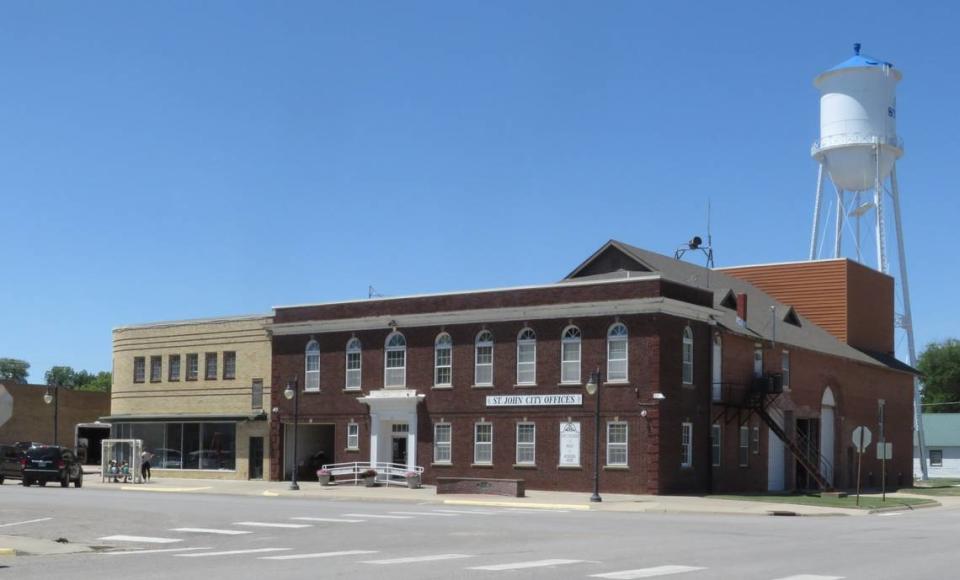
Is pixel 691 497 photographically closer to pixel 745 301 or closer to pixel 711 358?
pixel 711 358

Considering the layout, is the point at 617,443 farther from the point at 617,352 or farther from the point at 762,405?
the point at 762,405

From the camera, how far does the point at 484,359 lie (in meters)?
48.0

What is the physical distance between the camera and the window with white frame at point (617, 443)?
4397cm

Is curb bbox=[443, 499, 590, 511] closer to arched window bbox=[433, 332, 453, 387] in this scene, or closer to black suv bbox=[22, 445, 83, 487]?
arched window bbox=[433, 332, 453, 387]

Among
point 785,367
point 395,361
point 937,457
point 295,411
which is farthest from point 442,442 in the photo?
point 937,457

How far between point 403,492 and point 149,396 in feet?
70.1

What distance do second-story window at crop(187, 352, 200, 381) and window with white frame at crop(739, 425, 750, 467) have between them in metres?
26.8

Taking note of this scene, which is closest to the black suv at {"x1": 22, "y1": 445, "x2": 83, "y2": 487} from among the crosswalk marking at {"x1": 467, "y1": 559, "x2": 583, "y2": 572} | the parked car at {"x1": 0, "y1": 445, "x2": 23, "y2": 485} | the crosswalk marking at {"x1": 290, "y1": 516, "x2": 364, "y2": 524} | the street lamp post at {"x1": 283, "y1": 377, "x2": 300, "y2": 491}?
the parked car at {"x1": 0, "y1": 445, "x2": 23, "y2": 485}

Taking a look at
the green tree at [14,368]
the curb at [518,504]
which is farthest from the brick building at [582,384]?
the green tree at [14,368]

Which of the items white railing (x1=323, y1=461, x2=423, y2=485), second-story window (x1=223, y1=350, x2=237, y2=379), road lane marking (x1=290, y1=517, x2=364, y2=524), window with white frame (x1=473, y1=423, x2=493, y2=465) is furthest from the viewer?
second-story window (x1=223, y1=350, x2=237, y2=379)

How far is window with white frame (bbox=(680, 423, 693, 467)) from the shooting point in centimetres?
4459

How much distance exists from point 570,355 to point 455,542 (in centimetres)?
2413

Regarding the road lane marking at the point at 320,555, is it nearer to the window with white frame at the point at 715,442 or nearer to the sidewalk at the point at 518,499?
the sidewalk at the point at 518,499

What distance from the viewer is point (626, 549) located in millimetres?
20312
